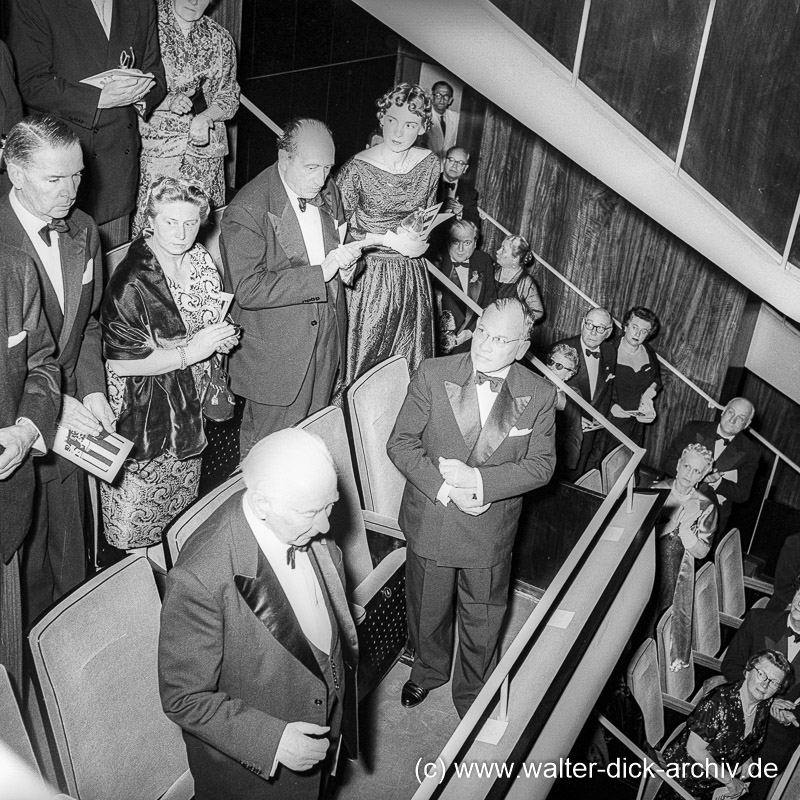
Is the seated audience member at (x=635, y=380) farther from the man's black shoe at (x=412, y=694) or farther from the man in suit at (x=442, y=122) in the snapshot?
the man's black shoe at (x=412, y=694)

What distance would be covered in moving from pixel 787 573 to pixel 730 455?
788mm

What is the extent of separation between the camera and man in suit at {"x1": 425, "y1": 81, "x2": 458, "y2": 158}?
243 inches

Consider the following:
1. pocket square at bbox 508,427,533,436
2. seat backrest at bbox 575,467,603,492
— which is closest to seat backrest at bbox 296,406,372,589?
pocket square at bbox 508,427,533,436

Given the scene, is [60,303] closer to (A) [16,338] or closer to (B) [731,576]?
(A) [16,338]

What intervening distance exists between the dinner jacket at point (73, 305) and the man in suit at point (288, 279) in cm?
63

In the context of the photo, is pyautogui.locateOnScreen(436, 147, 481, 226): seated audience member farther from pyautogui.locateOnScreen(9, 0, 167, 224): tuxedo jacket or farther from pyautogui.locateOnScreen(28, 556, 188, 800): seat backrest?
pyautogui.locateOnScreen(28, 556, 188, 800): seat backrest

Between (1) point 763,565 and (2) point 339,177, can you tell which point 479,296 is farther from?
(1) point 763,565

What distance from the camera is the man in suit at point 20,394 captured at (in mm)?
2574

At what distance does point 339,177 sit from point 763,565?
5.04m

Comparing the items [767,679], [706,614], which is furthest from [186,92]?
[706,614]

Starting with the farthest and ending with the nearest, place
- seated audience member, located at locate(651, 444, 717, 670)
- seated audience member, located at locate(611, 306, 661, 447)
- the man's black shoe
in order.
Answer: seated audience member, located at locate(611, 306, 661, 447) → seated audience member, located at locate(651, 444, 717, 670) → the man's black shoe

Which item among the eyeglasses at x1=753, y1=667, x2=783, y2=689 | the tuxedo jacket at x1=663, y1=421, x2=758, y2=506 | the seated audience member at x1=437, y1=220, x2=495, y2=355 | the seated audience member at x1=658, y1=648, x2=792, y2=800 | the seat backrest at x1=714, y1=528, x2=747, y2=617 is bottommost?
the seat backrest at x1=714, y1=528, x2=747, y2=617

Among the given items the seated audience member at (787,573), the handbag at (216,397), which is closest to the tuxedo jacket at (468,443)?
the handbag at (216,397)

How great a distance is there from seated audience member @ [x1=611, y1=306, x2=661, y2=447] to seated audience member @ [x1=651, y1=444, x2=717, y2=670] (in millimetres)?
401
